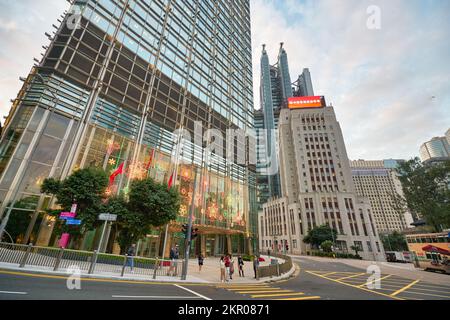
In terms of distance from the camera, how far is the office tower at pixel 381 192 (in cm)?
12044

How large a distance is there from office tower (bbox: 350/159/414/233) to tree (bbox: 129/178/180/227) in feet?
457

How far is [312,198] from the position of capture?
67000mm

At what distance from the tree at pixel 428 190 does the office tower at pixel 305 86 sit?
359ft

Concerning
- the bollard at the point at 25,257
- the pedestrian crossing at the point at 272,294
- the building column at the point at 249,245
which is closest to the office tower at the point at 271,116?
the building column at the point at 249,245

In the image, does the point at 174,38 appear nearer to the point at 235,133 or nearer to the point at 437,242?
the point at 235,133

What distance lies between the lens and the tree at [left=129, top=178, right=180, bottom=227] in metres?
17.6

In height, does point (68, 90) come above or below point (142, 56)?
below

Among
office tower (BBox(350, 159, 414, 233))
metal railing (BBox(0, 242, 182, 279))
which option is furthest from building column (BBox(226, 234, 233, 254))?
office tower (BBox(350, 159, 414, 233))

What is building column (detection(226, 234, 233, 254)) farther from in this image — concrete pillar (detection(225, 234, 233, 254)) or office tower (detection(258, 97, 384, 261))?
office tower (detection(258, 97, 384, 261))

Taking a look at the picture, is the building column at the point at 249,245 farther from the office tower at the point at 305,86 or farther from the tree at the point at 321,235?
the office tower at the point at 305,86

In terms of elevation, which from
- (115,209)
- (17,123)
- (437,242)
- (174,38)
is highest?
(174,38)
